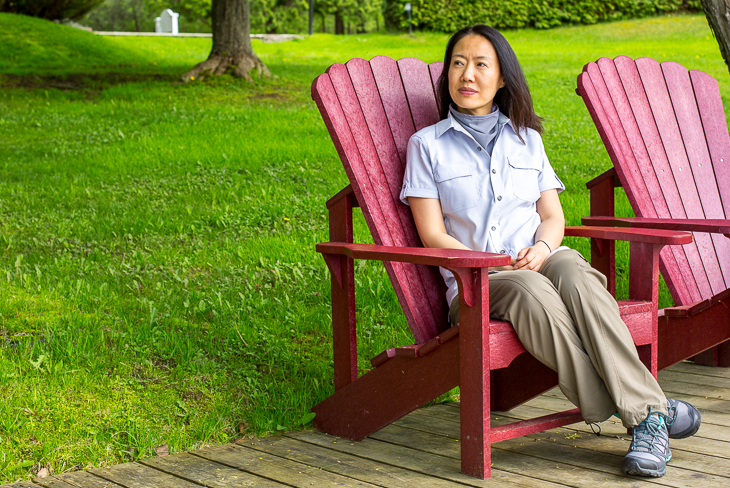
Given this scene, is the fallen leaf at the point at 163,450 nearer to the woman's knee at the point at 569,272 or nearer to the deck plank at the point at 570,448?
the deck plank at the point at 570,448

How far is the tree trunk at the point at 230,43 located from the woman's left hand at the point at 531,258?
9.40 meters

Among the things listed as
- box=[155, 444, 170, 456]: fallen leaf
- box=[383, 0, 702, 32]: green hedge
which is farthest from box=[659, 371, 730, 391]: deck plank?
box=[383, 0, 702, 32]: green hedge

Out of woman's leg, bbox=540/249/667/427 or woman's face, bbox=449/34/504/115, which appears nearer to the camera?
woman's leg, bbox=540/249/667/427

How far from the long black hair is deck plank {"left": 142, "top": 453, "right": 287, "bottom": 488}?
1.49 meters

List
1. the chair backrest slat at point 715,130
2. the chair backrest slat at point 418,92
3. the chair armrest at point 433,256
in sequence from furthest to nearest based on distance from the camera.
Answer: the chair backrest slat at point 715,130, the chair backrest slat at point 418,92, the chair armrest at point 433,256

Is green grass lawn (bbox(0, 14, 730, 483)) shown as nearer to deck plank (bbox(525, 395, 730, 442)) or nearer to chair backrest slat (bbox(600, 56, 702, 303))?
deck plank (bbox(525, 395, 730, 442))

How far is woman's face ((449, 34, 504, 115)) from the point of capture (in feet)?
8.97

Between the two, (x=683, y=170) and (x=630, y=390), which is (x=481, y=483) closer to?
(x=630, y=390)

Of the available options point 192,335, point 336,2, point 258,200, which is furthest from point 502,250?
point 336,2

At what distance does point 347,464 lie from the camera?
2477mm

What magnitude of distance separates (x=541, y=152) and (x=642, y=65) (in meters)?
1.02

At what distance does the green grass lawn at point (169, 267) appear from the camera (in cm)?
280

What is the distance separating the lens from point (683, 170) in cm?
347

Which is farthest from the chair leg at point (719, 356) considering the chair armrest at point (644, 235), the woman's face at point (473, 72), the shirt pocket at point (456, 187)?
the woman's face at point (473, 72)
